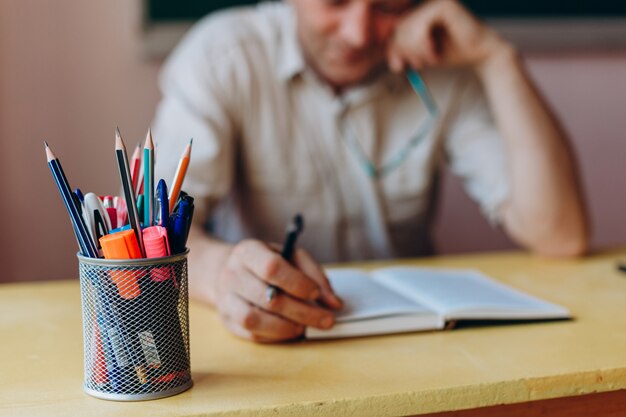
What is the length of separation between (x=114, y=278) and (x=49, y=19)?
1470 millimetres

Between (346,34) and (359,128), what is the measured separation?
26 centimetres

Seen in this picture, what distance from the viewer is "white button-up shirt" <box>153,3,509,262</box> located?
155 centimetres

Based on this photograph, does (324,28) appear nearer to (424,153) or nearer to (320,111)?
(320,111)

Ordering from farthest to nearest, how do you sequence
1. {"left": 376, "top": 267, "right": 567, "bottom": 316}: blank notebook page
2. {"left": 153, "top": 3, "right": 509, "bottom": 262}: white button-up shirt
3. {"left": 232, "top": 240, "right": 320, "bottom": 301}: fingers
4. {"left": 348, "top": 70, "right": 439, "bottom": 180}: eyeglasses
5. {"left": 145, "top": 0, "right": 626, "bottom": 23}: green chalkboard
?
{"left": 145, "top": 0, "right": 626, "bottom": 23}: green chalkboard < {"left": 348, "top": 70, "right": 439, "bottom": 180}: eyeglasses < {"left": 153, "top": 3, "right": 509, "bottom": 262}: white button-up shirt < {"left": 376, "top": 267, "right": 567, "bottom": 316}: blank notebook page < {"left": 232, "top": 240, "right": 320, "bottom": 301}: fingers

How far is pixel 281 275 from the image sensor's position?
0.86 metres

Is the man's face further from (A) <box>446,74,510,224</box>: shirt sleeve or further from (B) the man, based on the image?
(A) <box>446,74,510,224</box>: shirt sleeve

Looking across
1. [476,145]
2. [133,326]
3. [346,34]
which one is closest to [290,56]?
[346,34]

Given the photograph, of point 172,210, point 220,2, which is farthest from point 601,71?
point 172,210

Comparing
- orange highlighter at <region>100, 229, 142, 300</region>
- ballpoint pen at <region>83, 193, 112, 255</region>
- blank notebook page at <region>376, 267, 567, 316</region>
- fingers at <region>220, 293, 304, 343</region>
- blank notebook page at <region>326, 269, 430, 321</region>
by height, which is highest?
ballpoint pen at <region>83, 193, 112, 255</region>

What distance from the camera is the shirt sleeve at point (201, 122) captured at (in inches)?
55.3

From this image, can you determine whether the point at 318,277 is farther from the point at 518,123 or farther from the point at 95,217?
the point at 518,123

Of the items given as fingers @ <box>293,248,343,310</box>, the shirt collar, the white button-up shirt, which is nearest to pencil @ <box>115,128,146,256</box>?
fingers @ <box>293,248,343,310</box>

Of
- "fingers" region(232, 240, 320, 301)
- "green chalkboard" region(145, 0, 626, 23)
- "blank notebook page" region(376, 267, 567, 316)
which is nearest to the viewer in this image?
"fingers" region(232, 240, 320, 301)

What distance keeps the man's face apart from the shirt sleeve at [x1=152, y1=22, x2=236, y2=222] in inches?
7.0
